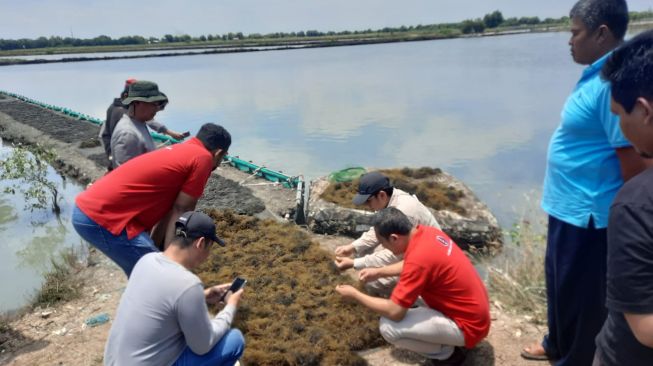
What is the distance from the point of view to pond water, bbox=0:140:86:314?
198 inches

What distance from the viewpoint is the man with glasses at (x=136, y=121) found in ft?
10.5

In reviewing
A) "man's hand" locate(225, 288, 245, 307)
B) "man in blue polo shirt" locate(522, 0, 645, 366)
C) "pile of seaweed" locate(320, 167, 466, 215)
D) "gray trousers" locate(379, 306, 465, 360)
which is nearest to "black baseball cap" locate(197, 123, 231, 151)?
"man's hand" locate(225, 288, 245, 307)

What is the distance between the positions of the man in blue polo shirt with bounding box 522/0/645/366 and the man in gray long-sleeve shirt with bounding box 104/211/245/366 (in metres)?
1.63

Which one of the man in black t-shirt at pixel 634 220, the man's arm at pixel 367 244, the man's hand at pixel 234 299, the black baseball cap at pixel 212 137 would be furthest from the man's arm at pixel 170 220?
the man in black t-shirt at pixel 634 220

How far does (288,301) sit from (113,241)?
1.37 metres

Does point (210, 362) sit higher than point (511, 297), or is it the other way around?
point (210, 362)

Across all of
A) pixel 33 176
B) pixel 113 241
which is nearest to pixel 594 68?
pixel 113 241

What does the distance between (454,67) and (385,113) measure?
39.2ft

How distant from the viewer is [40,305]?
12.8 feet

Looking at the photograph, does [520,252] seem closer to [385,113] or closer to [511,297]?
[511,297]

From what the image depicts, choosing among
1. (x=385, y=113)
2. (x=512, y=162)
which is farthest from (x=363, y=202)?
(x=385, y=113)

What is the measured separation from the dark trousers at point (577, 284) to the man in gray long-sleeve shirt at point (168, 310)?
163 cm

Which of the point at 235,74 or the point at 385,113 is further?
the point at 235,74

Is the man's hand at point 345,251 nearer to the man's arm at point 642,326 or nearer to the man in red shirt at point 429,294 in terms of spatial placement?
the man in red shirt at point 429,294
